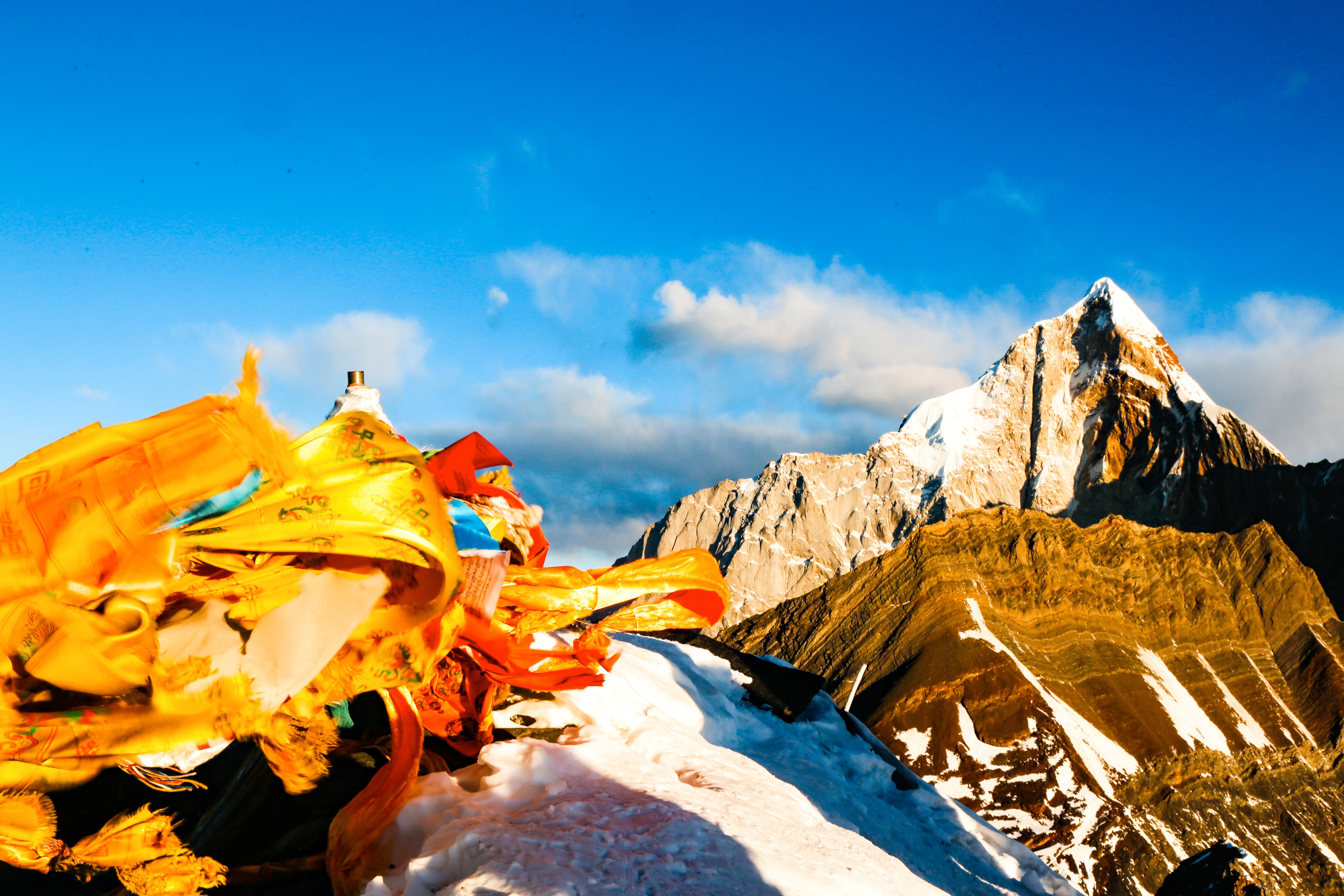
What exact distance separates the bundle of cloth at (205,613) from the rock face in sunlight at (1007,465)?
46131mm

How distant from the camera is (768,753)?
4.08 metres

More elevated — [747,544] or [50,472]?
[747,544]

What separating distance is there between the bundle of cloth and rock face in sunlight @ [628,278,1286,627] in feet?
151

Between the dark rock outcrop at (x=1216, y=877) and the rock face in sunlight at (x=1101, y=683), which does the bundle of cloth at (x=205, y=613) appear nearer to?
the dark rock outcrop at (x=1216, y=877)

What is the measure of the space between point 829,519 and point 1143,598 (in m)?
47.0

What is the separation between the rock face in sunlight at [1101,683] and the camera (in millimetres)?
Answer: 9430

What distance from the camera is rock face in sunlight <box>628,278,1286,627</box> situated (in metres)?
47.8

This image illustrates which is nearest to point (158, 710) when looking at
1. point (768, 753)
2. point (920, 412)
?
point (768, 753)

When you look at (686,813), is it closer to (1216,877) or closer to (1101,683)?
(1216,877)

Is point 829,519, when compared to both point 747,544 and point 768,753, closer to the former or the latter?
point 747,544

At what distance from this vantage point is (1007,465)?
57.0 m

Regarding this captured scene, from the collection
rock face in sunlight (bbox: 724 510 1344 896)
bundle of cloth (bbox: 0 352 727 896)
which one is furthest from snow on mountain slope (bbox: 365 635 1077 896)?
rock face in sunlight (bbox: 724 510 1344 896)

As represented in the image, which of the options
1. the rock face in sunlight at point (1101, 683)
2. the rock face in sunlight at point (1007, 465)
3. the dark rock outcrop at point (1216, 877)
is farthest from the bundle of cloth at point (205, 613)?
the rock face in sunlight at point (1007, 465)

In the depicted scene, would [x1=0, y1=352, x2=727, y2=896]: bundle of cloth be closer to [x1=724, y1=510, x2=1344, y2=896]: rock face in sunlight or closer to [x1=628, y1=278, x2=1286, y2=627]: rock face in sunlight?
[x1=724, y1=510, x2=1344, y2=896]: rock face in sunlight
